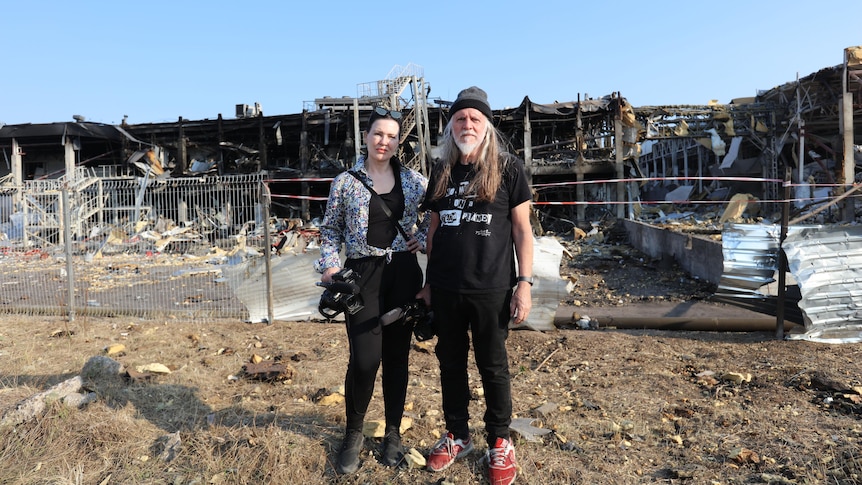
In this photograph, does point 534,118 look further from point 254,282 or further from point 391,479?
point 391,479

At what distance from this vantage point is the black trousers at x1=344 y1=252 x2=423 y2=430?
2656 mm

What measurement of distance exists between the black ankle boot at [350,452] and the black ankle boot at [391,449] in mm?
136

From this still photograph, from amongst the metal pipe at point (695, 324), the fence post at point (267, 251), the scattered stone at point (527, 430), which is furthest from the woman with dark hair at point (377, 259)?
the metal pipe at point (695, 324)

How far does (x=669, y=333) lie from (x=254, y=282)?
5.10 metres

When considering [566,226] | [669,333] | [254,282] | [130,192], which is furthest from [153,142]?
[669,333]

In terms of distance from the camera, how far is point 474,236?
249 centimetres

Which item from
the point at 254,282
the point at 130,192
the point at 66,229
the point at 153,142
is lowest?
the point at 254,282

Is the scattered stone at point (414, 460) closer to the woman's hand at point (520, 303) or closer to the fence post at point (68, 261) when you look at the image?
the woman's hand at point (520, 303)

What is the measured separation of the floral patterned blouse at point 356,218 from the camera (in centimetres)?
267

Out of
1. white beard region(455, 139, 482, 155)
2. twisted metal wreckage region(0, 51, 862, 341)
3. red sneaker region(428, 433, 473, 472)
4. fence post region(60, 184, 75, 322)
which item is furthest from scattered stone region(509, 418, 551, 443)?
twisted metal wreckage region(0, 51, 862, 341)

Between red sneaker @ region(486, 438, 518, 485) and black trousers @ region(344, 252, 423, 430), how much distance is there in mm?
586

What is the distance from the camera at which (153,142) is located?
25172 millimetres

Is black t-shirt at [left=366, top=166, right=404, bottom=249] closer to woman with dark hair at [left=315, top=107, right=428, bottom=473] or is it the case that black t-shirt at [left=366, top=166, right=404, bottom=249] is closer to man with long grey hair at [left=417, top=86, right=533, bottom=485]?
woman with dark hair at [left=315, top=107, right=428, bottom=473]

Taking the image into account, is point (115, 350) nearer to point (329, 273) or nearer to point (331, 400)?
point (331, 400)
